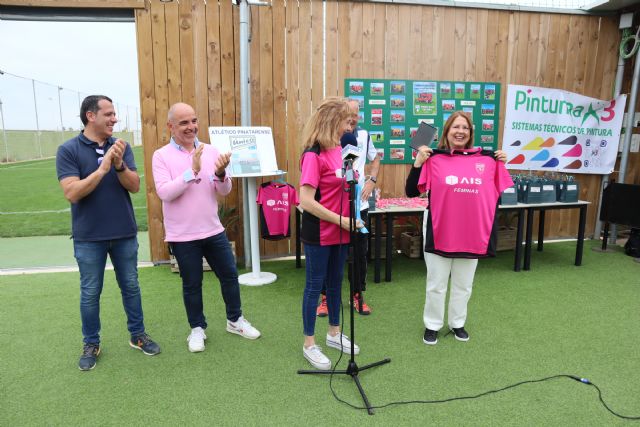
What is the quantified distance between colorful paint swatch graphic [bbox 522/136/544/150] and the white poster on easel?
3508 millimetres

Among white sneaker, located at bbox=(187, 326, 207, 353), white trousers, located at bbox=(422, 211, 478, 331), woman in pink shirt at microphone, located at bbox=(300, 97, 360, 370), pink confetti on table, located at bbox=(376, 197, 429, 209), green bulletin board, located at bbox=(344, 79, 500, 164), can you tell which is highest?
green bulletin board, located at bbox=(344, 79, 500, 164)

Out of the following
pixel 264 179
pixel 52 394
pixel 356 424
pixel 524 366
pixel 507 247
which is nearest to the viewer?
pixel 356 424

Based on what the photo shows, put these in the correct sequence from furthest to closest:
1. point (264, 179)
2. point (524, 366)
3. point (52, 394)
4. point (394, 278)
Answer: point (264, 179), point (394, 278), point (524, 366), point (52, 394)

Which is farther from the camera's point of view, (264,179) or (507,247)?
(507,247)

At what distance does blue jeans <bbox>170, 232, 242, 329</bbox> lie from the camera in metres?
2.76

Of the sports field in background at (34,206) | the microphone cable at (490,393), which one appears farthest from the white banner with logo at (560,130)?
the sports field in background at (34,206)

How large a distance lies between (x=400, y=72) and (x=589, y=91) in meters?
2.78

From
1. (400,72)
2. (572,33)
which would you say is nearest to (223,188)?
(400,72)

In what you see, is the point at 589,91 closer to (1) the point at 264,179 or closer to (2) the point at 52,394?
(1) the point at 264,179

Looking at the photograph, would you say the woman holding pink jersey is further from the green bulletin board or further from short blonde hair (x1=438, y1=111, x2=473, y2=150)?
the green bulletin board

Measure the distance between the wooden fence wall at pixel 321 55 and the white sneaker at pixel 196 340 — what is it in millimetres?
2184

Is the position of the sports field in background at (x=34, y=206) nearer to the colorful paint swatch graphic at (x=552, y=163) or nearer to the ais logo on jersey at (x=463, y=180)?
the ais logo on jersey at (x=463, y=180)

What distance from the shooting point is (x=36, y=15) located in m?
4.54

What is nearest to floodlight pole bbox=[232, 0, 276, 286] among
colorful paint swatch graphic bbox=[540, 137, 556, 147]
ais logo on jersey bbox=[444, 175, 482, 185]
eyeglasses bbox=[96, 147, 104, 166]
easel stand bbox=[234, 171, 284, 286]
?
easel stand bbox=[234, 171, 284, 286]
